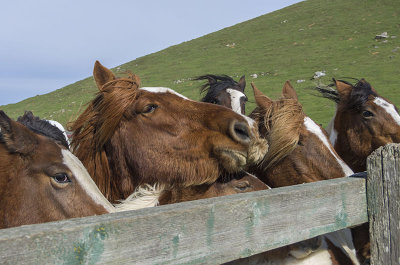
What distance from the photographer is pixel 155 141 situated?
2.97 meters

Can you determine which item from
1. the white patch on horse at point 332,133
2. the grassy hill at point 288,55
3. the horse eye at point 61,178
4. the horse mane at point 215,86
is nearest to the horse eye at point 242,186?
the horse eye at point 61,178

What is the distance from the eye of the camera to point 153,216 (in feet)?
4.55

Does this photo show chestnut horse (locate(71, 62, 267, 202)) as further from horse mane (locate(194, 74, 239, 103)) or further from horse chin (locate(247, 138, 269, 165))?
horse mane (locate(194, 74, 239, 103))

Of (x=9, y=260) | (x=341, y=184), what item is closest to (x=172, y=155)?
(x=341, y=184)

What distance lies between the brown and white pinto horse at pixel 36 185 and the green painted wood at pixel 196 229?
1100 millimetres

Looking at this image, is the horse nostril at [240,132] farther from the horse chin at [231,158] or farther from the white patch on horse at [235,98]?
the white patch on horse at [235,98]

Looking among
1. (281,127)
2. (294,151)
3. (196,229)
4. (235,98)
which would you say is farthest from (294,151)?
(235,98)

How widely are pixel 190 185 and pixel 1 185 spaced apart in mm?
1307

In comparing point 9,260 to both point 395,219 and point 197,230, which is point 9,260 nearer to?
point 197,230

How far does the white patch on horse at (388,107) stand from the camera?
4832mm

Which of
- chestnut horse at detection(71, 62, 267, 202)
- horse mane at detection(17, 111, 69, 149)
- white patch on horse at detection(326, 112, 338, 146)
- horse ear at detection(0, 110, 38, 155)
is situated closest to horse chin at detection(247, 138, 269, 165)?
chestnut horse at detection(71, 62, 267, 202)

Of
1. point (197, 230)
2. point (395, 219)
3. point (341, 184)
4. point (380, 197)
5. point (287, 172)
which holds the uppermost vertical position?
point (197, 230)

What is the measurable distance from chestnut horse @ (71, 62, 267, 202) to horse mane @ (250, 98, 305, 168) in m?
0.70

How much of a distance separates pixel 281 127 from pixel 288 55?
38508mm
